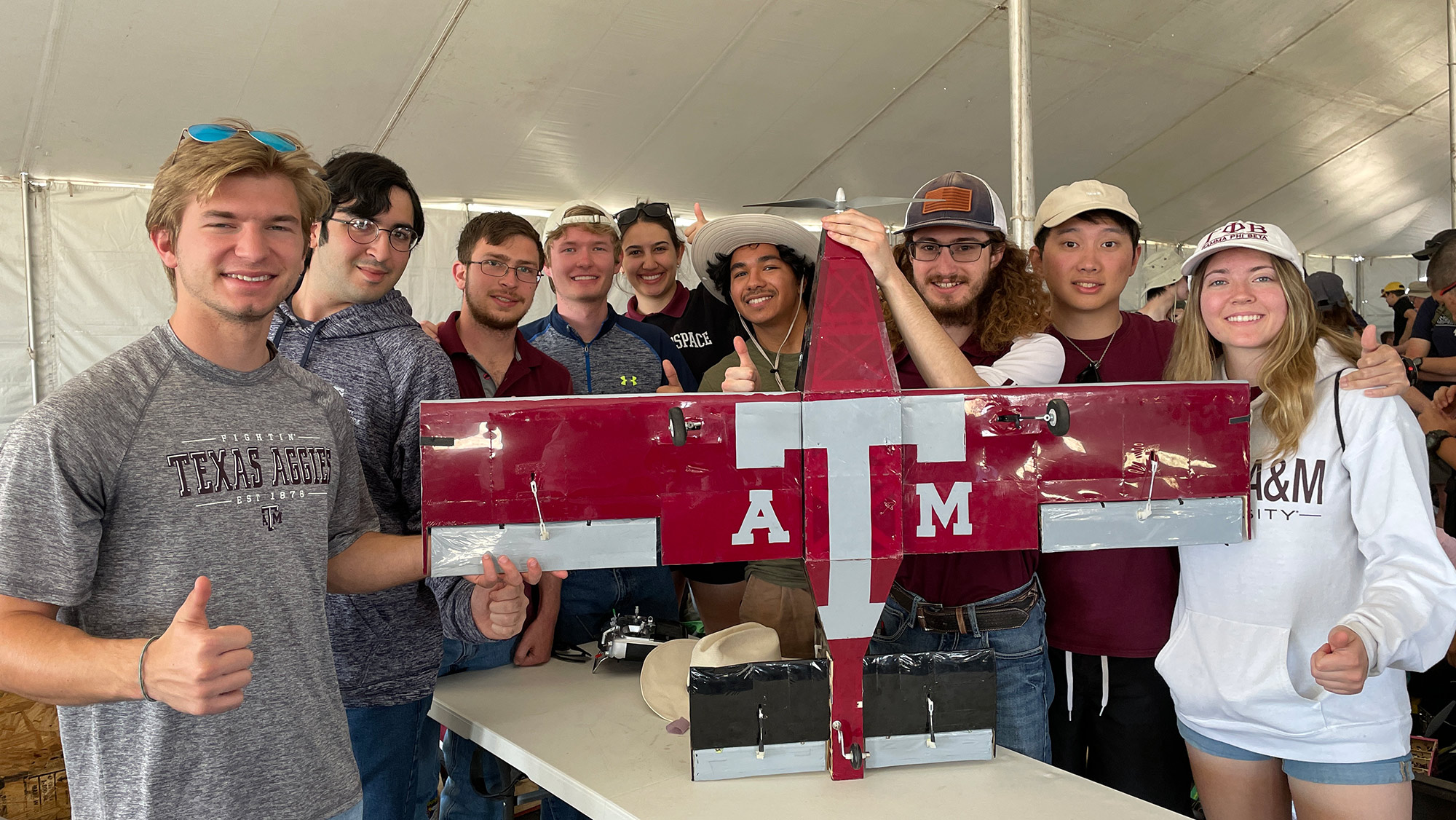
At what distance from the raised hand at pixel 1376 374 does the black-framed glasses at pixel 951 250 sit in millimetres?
967

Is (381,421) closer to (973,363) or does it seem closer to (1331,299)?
(973,363)

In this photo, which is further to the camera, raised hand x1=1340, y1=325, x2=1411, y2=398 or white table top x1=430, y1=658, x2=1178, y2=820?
raised hand x1=1340, y1=325, x2=1411, y2=398

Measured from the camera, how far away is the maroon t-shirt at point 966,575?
2281 mm

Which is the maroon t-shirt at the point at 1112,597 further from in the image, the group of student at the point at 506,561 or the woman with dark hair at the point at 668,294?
the woman with dark hair at the point at 668,294

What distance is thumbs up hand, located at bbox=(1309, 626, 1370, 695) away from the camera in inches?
65.6

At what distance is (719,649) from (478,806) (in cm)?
122

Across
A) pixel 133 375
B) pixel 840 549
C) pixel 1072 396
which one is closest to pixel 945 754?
pixel 840 549

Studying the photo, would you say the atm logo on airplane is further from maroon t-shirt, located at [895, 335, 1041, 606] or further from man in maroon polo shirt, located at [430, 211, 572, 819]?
man in maroon polo shirt, located at [430, 211, 572, 819]

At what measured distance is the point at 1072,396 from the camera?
6.27 ft

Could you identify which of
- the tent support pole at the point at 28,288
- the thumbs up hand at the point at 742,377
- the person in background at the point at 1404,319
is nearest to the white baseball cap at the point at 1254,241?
the thumbs up hand at the point at 742,377

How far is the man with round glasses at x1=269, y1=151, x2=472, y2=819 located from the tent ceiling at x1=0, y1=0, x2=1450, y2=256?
3524mm

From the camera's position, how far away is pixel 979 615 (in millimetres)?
2258

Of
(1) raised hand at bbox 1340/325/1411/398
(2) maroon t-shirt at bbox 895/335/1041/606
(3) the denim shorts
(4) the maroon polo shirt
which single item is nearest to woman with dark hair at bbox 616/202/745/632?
(4) the maroon polo shirt

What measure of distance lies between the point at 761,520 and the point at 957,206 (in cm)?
120
